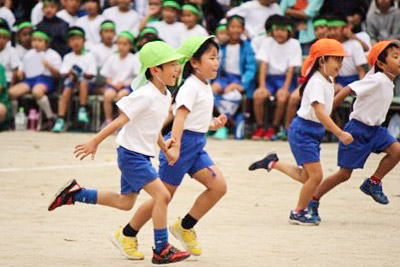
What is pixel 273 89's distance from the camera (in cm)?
1420

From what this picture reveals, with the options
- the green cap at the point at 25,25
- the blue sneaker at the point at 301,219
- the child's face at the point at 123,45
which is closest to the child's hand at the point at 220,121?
the blue sneaker at the point at 301,219

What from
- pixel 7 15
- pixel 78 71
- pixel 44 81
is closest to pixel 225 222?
pixel 78 71

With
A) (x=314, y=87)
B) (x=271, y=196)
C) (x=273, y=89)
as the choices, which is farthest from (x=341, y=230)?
(x=273, y=89)

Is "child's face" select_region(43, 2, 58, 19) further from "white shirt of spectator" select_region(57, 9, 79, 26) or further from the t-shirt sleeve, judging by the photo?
the t-shirt sleeve

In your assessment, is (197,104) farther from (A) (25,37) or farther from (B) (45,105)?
(A) (25,37)

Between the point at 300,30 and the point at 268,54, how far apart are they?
0.71 meters

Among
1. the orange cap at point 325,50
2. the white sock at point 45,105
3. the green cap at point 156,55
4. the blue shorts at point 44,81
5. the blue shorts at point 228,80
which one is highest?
the green cap at point 156,55

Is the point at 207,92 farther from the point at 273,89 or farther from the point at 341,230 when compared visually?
the point at 273,89

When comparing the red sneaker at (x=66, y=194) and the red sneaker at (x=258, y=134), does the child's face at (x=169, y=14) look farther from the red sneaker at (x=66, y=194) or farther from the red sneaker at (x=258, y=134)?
the red sneaker at (x=66, y=194)

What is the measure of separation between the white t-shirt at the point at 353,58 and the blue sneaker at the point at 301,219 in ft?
20.0

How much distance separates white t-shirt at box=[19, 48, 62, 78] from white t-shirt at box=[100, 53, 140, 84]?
1.09 m

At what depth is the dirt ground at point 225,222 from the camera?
5.91 m

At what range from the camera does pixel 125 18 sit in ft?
51.9

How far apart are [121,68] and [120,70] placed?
36 millimetres
